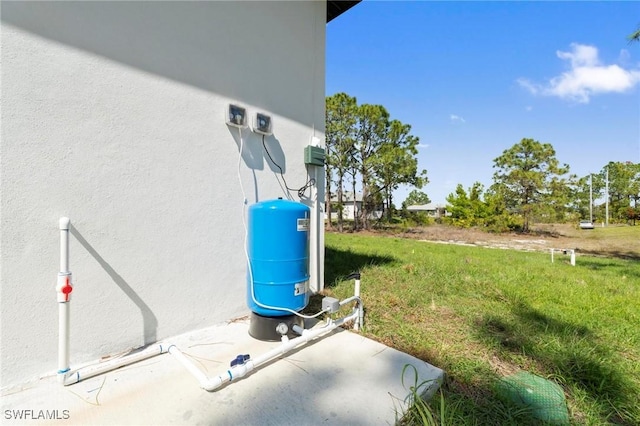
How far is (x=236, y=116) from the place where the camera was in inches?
99.0

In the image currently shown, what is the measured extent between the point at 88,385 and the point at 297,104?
2881 mm

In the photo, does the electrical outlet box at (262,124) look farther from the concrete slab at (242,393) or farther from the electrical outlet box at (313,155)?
the concrete slab at (242,393)

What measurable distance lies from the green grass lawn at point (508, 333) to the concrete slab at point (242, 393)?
0.90 ft

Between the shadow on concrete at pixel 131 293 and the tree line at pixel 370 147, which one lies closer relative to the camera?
the shadow on concrete at pixel 131 293

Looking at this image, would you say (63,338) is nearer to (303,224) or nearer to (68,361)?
(68,361)

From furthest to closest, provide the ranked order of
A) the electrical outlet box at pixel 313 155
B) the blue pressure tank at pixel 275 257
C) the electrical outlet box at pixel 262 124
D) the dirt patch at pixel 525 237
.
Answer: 1. the dirt patch at pixel 525 237
2. the electrical outlet box at pixel 313 155
3. the electrical outlet box at pixel 262 124
4. the blue pressure tank at pixel 275 257

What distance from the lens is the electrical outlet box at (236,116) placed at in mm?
2469

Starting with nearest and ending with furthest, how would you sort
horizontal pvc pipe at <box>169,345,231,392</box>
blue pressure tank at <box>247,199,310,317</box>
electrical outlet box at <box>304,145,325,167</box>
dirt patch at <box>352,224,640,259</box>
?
horizontal pvc pipe at <box>169,345,231,392</box>, blue pressure tank at <box>247,199,310,317</box>, electrical outlet box at <box>304,145,325,167</box>, dirt patch at <box>352,224,640,259</box>

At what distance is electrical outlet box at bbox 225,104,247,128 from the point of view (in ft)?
8.10

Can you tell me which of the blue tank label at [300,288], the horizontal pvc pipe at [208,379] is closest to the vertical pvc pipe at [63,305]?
the horizontal pvc pipe at [208,379]

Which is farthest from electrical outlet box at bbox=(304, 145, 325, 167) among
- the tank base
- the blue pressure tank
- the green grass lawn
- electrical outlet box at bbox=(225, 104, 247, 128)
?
the tank base

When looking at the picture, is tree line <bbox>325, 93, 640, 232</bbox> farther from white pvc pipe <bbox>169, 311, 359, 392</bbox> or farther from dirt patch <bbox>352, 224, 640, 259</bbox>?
white pvc pipe <bbox>169, 311, 359, 392</bbox>

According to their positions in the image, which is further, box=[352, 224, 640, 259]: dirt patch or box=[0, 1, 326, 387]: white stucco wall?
box=[352, 224, 640, 259]: dirt patch

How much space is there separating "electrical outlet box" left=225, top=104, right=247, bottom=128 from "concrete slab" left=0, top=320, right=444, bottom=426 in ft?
6.16
